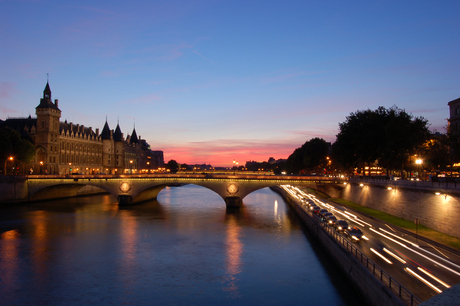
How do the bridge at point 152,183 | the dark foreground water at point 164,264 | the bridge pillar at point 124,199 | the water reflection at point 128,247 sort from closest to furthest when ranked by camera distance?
the dark foreground water at point 164,264, the water reflection at point 128,247, the bridge at point 152,183, the bridge pillar at point 124,199

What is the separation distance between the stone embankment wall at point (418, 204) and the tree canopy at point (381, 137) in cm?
1072

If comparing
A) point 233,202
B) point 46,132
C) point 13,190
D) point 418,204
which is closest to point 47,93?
point 46,132

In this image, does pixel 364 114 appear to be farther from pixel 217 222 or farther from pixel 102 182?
pixel 102 182

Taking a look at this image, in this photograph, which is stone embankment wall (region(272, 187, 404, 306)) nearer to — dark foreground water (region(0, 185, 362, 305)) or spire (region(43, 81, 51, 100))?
dark foreground water (region(0, 185, 362, 305))

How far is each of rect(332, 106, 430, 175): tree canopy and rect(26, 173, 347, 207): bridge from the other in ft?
29.1

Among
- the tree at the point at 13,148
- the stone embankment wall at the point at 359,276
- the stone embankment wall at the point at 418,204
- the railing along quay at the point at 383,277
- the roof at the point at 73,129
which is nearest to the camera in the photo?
the railing along quay at the point at 383,277

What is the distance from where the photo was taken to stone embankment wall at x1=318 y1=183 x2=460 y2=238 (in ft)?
112

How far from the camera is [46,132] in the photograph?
114250 millimetres

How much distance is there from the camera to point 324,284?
29.8m

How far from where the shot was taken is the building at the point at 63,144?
11431 centimetres

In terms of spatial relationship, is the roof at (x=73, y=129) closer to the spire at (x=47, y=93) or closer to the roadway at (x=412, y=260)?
the spire at (x=47, y=93)

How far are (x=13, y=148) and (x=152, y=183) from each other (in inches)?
1713

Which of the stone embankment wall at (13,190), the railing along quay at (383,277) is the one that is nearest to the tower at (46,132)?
the stone embankment wall at (13,190)

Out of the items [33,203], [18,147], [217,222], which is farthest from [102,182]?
[217,222]
